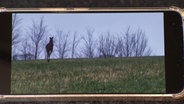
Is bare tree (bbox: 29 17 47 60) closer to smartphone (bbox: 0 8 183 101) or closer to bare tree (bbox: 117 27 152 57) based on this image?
smartphone (bbox: 0 8 183 101)

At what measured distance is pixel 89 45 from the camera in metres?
1.24

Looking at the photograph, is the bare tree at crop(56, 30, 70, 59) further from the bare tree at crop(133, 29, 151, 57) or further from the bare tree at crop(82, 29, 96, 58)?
the bare tree at crop(133, 29, 151, 57)

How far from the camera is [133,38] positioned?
1248 mm

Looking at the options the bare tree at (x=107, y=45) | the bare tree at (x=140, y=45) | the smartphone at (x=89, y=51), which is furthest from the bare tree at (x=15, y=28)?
the bare tree at (x=140, y=45)

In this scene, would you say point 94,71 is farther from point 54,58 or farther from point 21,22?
point 21,22

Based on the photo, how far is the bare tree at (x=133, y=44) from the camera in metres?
1.24

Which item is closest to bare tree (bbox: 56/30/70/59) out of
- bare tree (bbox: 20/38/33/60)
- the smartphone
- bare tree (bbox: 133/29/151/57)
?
the smartphone

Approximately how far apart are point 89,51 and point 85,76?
0.10m

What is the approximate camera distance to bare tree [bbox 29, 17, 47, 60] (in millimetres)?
1244
